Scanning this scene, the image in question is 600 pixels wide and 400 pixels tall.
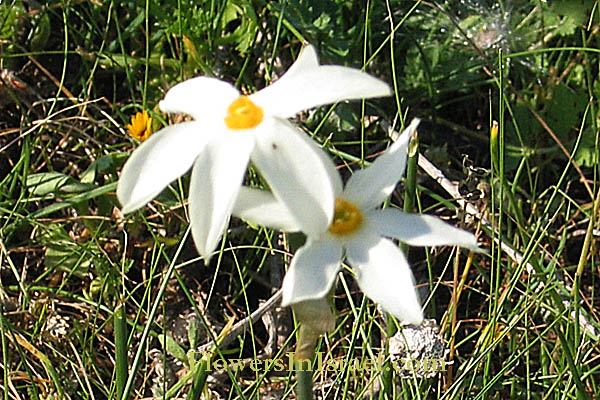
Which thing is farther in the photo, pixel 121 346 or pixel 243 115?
pixel 121 346

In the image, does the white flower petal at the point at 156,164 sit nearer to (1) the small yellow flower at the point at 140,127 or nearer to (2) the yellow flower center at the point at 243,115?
(2) the yellow flower center at the point at 243,115

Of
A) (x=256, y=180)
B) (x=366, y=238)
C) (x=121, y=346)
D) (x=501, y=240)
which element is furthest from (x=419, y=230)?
(x=256, y=180)

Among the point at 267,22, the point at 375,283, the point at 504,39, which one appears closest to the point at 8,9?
the point at 267,22

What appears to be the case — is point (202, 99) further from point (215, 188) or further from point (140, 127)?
point (140, 127)

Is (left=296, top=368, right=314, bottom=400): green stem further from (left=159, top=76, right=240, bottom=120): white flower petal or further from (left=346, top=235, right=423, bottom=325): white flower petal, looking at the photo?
(left=159, top=76, right=240, bottom=120): white flower petal

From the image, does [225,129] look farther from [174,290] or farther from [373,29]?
[373,29]
